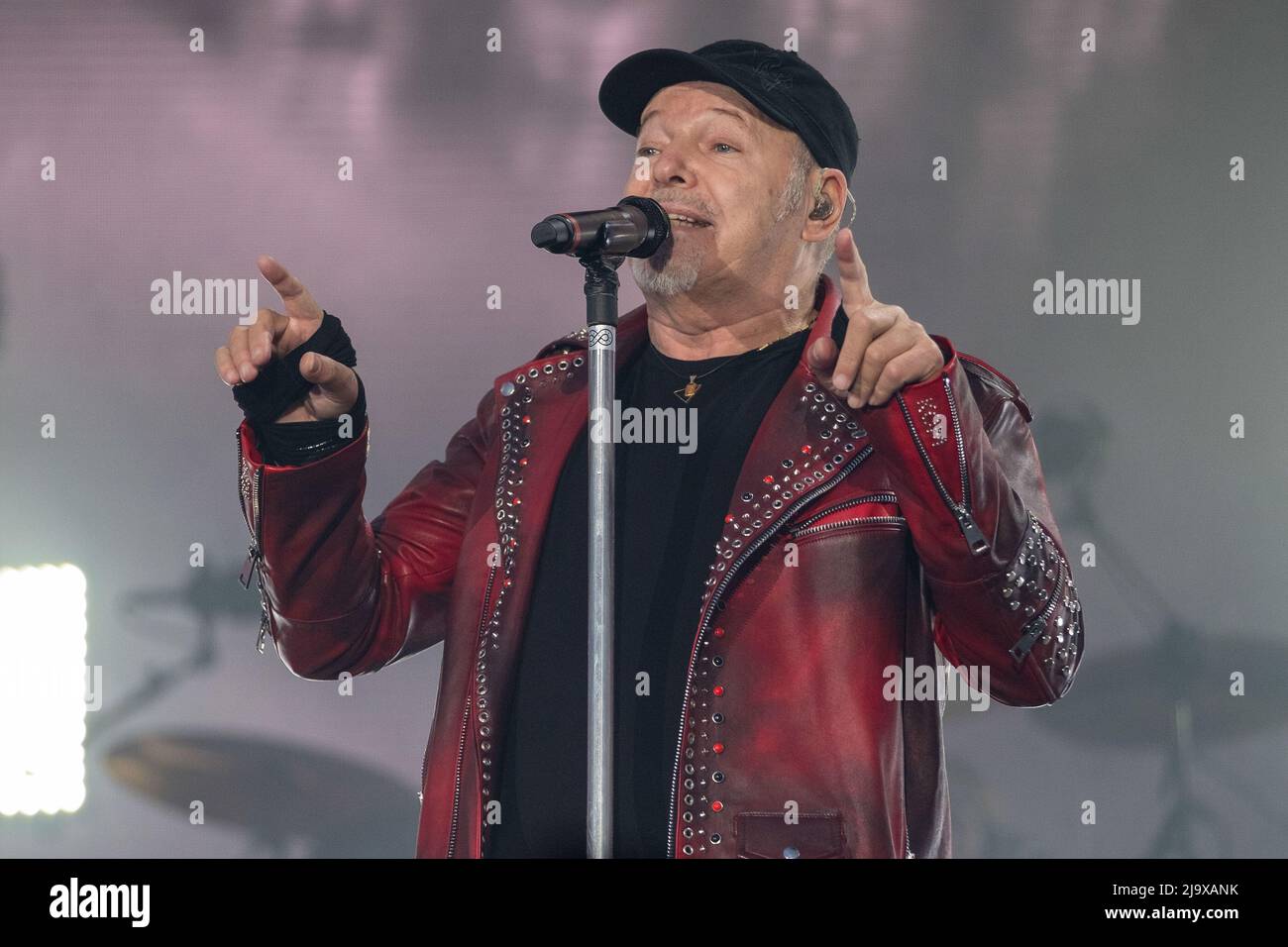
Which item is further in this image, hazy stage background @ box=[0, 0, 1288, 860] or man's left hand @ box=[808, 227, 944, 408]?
hazy stage background @ box=[0, 0, 1288, 860]

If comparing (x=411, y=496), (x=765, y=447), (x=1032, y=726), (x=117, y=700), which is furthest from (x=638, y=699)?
A: (x=117, y=700)

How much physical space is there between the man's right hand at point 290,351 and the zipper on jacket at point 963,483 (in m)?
0.68

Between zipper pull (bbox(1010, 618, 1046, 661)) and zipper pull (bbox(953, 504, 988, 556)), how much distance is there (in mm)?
145

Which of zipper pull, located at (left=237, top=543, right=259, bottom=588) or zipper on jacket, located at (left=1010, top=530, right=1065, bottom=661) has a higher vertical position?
zipper pull, located at (left=237, top=543, right=259, bottom=588)

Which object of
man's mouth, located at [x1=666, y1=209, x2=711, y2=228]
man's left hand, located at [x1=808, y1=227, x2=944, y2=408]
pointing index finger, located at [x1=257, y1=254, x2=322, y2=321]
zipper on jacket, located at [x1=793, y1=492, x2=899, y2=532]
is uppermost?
man's mouth, located at [x1=666, y1=209, x2=711, y2=228]

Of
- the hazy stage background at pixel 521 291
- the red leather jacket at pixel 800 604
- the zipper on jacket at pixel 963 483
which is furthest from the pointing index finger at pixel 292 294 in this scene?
the hazy stage background at pixel 521 291

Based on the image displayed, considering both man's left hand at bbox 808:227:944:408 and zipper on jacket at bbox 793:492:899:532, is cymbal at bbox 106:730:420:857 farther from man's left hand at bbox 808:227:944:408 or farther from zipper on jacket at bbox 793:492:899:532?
man's left hand at bbox 808:227:944:408

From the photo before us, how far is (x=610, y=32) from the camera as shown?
9.49 feet

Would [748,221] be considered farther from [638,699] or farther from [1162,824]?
[1162,824]

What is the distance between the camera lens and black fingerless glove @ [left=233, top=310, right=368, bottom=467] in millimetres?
1658

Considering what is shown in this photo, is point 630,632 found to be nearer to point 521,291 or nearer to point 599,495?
point 599,495

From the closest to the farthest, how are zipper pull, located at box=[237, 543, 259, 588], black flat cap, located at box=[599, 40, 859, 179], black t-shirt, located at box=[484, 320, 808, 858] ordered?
black t-shirt, located at box=[484, 320, 808, 858] → zipper pull, located at box=[237, 543, 259, 588] → black flat cap, located at box=[599, 40, 859, 179]

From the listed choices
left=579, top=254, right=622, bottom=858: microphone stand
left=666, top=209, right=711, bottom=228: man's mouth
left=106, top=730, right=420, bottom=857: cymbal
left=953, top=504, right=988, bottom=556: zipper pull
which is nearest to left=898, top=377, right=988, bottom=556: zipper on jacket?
left=953, top=504, right=988, bottom=556: zipper pull

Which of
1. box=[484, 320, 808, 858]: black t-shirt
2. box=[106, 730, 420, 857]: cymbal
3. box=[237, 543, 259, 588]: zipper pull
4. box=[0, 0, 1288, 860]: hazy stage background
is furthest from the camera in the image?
box=[106, 730, 420, 857]: cymbal
